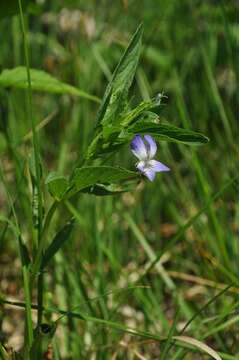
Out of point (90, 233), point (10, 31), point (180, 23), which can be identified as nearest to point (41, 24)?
point (10, 31)

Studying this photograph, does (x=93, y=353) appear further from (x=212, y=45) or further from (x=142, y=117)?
(x=212, y=45)

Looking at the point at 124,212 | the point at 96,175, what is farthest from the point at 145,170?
the point at 124,212

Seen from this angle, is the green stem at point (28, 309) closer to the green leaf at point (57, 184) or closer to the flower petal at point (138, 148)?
the green leaf at point (57, 184)

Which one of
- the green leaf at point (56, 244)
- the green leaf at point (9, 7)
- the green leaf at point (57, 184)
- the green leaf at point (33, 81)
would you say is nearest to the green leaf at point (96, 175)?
the green leaf at point (57, 184)

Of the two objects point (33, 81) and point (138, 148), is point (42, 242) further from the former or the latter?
point (33, 81)

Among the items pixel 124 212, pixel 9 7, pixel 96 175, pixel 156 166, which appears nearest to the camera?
pixel 96 175

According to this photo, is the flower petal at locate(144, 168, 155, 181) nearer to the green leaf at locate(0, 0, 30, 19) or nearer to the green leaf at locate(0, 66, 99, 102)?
the green leaf at locate(0, 66, 99, 102)
